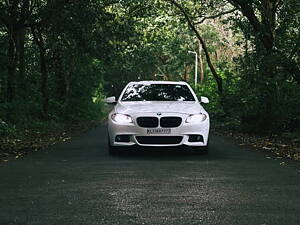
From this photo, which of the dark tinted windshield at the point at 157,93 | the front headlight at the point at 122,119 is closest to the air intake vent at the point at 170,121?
the front headlight at the point at 122,119

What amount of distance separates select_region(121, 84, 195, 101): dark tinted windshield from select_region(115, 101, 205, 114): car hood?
1.30ft

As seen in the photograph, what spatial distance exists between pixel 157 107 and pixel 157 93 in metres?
1.15

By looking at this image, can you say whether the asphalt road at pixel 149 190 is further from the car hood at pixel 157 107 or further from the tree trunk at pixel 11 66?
the tree trunk at pixel 11 66

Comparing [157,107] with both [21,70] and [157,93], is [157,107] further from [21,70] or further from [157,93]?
[21,70]

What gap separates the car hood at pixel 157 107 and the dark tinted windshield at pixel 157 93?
40cm

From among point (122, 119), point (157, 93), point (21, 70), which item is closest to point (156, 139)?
point (122, 119)

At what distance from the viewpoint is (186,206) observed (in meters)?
5.68

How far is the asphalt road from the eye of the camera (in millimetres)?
5165

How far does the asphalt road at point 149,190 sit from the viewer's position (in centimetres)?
516

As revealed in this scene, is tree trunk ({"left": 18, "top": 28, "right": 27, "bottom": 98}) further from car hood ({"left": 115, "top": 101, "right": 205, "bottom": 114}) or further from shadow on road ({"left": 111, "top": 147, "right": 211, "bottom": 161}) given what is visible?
car hood ({"left": 115, "top": 101, "right": 205, "bottom": 114})

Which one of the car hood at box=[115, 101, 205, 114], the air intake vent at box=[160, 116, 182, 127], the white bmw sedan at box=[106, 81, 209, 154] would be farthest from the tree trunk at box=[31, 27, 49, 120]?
the air intake vent at box=[160, 116, 182, 127]

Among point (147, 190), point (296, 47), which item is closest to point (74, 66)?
point (296, 47)

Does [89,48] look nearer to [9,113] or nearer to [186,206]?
[9,113]

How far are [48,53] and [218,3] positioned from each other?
8.57 meters
